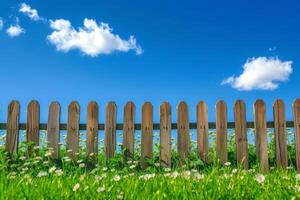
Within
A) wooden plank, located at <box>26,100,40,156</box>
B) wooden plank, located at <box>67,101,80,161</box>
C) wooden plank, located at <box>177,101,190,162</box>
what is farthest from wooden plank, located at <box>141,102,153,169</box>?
wooden plank, located at <box>26,100,40,156</box>

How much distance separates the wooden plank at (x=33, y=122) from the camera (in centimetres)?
883

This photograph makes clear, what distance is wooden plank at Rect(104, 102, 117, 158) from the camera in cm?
870

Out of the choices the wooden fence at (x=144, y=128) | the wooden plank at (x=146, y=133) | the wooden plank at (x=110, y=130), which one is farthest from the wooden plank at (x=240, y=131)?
the wooden plank at (x=110, y=130)

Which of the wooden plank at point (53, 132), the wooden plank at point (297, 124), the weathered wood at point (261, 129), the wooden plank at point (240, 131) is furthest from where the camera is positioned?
the wooden plank at point (297, 124)

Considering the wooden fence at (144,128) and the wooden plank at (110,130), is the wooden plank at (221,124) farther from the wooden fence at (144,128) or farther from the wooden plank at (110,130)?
the wooden plank at (110,130)

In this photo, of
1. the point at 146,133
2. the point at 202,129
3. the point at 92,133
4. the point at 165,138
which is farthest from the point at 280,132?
the point at 92,133

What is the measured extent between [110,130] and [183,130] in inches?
51.6

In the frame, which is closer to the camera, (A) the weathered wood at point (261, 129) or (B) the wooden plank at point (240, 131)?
(B) the wooden plank at point (240, 131)

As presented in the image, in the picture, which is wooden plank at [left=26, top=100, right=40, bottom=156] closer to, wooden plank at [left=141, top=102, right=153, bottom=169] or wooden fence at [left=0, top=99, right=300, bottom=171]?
wooden fence at [left=0, top=99, right=300, bottom=171]

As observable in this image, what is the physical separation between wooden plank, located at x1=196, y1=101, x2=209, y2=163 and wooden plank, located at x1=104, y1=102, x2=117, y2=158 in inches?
59.4

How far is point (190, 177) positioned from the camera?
3.65 m

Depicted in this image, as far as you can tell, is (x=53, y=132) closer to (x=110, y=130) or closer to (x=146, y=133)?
(x=110, y=130)

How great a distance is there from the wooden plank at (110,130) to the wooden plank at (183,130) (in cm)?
115

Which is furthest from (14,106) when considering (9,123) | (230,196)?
(230,196)
